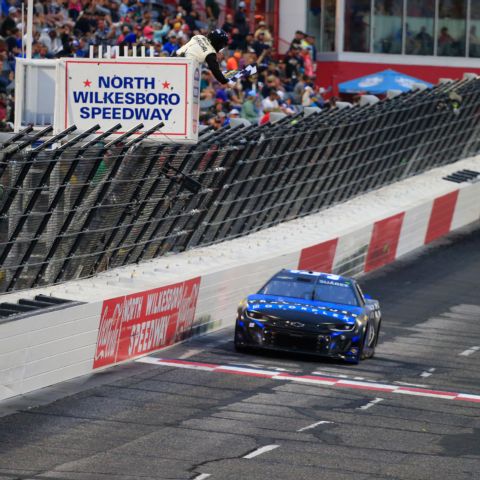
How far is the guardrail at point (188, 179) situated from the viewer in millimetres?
19000

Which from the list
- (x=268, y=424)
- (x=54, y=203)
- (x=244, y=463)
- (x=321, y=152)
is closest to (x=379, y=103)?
(x=321, y=152)

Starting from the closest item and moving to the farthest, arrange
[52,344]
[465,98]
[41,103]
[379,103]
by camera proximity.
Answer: [52,344] < [41,103] < [379,103] < [465,98]

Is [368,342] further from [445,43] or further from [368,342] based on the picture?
[445,43]

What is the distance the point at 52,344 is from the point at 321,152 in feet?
45.4

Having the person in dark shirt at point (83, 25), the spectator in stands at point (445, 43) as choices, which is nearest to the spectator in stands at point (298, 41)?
the spectator in stands at point (445, 43)

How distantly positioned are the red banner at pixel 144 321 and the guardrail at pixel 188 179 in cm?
113

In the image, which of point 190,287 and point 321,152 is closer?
point 190,287

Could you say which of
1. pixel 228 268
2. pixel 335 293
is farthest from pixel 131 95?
pixel 335 293

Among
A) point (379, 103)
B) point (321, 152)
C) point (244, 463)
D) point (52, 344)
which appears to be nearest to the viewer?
point (244, 463)

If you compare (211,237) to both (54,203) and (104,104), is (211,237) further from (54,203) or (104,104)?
(54,203)

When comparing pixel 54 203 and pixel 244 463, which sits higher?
pixel 54 203

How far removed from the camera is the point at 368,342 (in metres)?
21.4

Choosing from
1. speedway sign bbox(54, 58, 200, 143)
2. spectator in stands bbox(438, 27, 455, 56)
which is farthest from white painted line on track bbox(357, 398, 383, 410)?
spectator in stands bbox(438, 27, 455, 56)

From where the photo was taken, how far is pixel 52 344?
1781 cm
